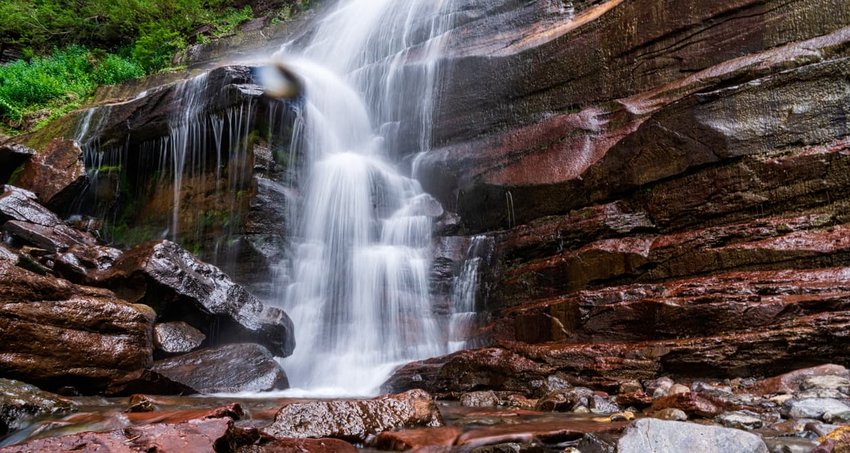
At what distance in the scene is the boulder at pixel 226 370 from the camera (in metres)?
7.02

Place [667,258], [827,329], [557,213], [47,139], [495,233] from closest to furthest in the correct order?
[827,329] → [667,258] → [557,213] → [495,233] → [47,139]

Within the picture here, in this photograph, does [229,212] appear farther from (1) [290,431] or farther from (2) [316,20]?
(2) [316,20]

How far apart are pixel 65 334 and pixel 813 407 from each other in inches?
307

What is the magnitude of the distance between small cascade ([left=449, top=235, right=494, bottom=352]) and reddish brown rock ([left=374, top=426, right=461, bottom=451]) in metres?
4.57

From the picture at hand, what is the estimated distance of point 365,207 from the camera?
12.2 metres

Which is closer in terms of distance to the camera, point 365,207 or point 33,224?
point 33,224

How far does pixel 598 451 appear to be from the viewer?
337cm

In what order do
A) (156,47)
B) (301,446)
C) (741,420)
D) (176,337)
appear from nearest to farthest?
(301,446) → (741,420) → (176,337) → (156,47)

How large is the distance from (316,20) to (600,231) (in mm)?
16968

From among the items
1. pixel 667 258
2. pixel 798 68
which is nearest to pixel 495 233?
pixel 667 258

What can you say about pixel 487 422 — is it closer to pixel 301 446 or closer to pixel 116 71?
pixel 301 446

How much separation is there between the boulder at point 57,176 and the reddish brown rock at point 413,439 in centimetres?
1324

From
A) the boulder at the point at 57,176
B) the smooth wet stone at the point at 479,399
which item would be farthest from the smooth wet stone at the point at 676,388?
the boulder at the point at 57,176

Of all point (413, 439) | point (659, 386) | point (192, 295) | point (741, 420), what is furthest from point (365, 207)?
point (741, 420)
